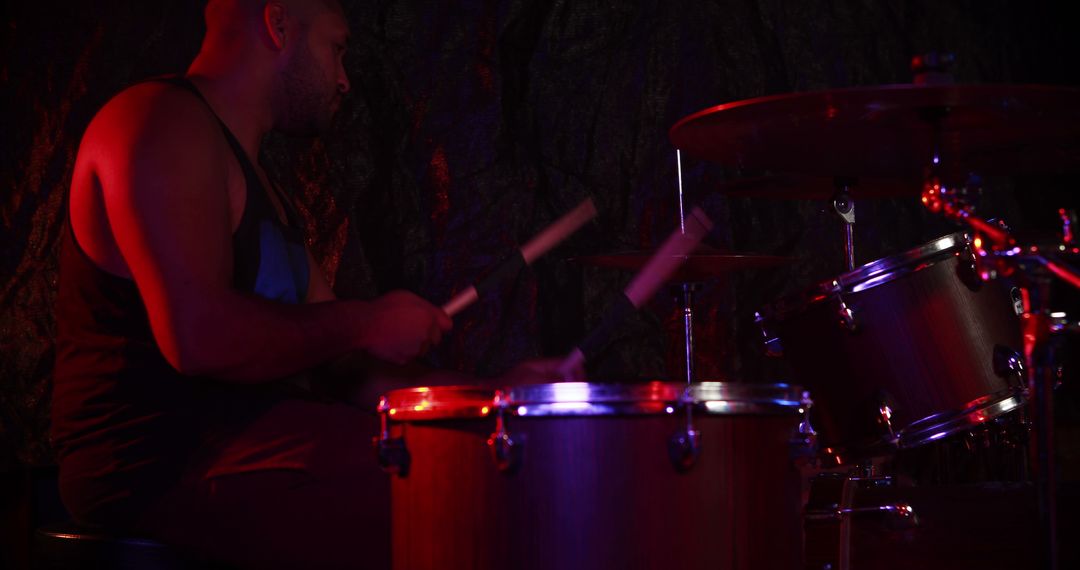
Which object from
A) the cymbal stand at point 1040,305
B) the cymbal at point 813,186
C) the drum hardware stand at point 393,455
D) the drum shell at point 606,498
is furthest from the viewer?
the cymbal at point 813,186

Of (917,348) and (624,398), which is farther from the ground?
(917,348)

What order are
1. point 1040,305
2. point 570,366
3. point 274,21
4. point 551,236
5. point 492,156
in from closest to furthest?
point 1040,305, point 570,366, point 274,21, point 551,236, point 492,156

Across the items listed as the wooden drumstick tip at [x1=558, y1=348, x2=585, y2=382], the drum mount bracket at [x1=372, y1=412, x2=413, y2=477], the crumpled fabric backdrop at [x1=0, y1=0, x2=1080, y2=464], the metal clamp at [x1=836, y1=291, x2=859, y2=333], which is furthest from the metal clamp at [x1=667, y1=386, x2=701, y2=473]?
the crumpled fabric backdrop at [x1=0, y1=0, x2=1080, y2=464]

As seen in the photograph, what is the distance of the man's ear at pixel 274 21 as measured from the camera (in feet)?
7.39

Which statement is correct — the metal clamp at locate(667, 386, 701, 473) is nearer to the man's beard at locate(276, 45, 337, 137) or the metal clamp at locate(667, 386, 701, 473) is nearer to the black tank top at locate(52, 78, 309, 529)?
the black tank top at locate(52, 78, 309, 529)

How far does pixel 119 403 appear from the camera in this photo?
1.87m

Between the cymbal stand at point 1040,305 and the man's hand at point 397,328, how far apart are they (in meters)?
0.94

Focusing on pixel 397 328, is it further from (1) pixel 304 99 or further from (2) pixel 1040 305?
(2) pixel 1040 305

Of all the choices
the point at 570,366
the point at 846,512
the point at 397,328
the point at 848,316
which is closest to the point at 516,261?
the point at 570,366

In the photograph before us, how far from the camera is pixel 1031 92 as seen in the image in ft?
6.61

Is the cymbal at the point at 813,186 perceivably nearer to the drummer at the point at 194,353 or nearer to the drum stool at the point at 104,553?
the drummer at the point at 194,353

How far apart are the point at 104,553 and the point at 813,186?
200cm

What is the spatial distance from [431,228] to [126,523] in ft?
5.34

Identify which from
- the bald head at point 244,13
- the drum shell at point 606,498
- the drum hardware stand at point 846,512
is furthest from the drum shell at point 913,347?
the bald head at point 244,13
